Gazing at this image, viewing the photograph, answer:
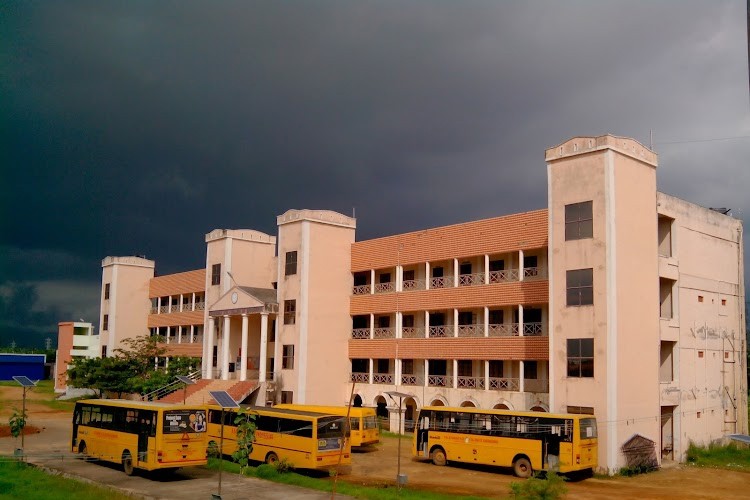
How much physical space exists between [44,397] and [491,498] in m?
54.8

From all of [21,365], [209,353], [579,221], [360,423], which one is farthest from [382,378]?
[21,365]

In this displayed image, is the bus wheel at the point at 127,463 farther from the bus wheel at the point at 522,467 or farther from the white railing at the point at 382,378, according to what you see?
the white railing at the point at 382,378

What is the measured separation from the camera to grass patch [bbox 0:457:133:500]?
2034 cm

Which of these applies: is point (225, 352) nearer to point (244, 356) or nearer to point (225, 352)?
point (225, 352)

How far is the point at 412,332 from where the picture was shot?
137 ft

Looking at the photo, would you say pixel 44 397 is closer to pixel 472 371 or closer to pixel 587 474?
pixel 472 371

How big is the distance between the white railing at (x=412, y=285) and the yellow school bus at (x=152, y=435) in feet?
63.7

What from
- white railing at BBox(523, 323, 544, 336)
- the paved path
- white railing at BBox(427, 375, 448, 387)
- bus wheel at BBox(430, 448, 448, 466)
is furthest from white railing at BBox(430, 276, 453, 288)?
the paved path

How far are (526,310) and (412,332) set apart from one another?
26.4 ft

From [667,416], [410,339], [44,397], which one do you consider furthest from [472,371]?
[44,397]

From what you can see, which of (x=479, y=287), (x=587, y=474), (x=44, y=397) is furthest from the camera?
(x=44, y=397)

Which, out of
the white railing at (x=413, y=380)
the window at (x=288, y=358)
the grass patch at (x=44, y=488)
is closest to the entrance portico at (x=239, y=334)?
the window at (x=288, y=358)

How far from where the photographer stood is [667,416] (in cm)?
3231

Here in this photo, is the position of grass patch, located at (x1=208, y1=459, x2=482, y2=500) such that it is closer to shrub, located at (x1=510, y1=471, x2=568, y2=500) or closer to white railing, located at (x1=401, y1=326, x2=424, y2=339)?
shrub, located at (x1=510, y1=471, x2=568, y2=500)
